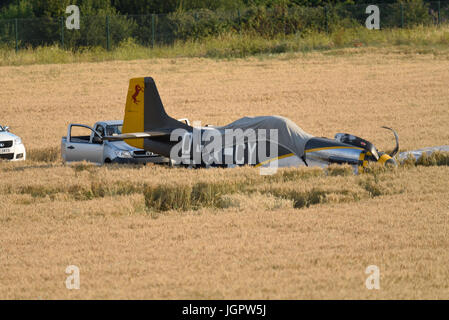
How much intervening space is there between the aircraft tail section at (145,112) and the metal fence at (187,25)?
81.7 feet

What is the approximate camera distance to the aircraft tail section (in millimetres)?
16906

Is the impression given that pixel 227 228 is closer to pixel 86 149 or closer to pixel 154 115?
pixel 154 115

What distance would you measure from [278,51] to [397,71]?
8729mm

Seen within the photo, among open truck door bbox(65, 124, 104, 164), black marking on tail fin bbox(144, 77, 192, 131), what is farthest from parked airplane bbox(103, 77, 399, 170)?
open truck door bbox(65, 124, 104, 164)

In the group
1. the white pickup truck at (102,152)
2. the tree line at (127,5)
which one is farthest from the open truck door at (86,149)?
the tree line at (127,5)

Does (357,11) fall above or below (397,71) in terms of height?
above

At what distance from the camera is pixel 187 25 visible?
142ft

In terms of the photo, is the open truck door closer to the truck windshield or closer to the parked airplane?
the truck windshield

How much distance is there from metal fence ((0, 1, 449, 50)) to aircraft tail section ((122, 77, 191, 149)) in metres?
24.9

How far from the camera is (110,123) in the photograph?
59.8ft

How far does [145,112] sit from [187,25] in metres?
27.0
